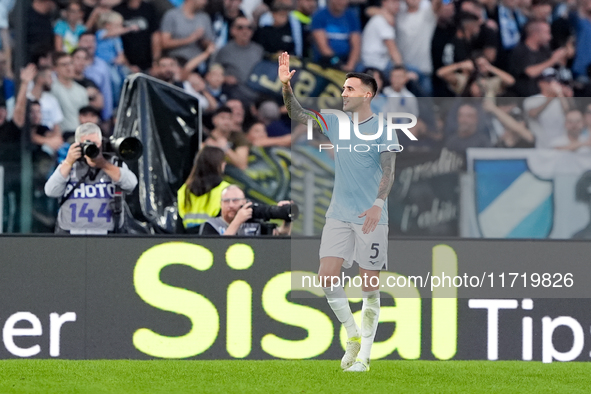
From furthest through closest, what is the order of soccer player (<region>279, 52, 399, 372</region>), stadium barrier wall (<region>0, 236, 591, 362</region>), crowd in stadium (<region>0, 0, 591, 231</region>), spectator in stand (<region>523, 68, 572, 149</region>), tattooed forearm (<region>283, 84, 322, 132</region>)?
crowd in stadium (<region>0, 0, 591, 231</region>) → spectator in stand (<region>523, 68, 572, 149</region>) → stadium barrier wall (<region>0, 236, 591, 362</region>) → soccer player (<region>279, 52, 399, 372</region>) → tattooed forearm (<region>283, 84, 322, 132</region>)

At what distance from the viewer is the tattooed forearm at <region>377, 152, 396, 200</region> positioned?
5453 millimetres

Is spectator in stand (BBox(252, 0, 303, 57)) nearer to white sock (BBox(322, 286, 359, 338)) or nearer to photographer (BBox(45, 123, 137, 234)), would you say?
photographer (BBox(45, 123, 137, 234))

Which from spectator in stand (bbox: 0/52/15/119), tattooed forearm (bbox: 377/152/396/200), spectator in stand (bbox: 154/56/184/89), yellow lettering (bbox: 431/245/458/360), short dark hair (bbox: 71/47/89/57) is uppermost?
short dark hair (bbox: 71/47/89/57)

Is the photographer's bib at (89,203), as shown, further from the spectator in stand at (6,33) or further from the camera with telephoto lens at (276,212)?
the spectator in stand at (6,33)

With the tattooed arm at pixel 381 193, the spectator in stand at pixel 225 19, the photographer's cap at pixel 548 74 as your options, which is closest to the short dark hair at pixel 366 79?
the tattooed arm at pixel 381 193

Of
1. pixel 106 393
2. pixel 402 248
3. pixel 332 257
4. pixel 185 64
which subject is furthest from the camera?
pixel 185 64

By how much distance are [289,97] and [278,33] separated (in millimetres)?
3747

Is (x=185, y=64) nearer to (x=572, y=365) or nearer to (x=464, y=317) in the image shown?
(x=464, y=317)

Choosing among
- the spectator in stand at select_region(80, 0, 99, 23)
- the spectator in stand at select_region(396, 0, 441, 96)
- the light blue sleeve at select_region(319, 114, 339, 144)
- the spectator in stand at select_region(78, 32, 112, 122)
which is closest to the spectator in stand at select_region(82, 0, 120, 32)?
the spectator in stand at select_region(80, 0, 99, 23)

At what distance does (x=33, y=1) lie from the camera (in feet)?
28.3

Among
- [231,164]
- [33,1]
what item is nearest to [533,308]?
[231,164]

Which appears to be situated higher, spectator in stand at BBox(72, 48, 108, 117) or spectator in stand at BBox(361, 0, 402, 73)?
spectator in stand at BBox(361, 0, 402, 73)

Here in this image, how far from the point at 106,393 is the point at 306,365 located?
1630 millimetres

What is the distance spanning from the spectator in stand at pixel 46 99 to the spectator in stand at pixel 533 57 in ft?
14.6
